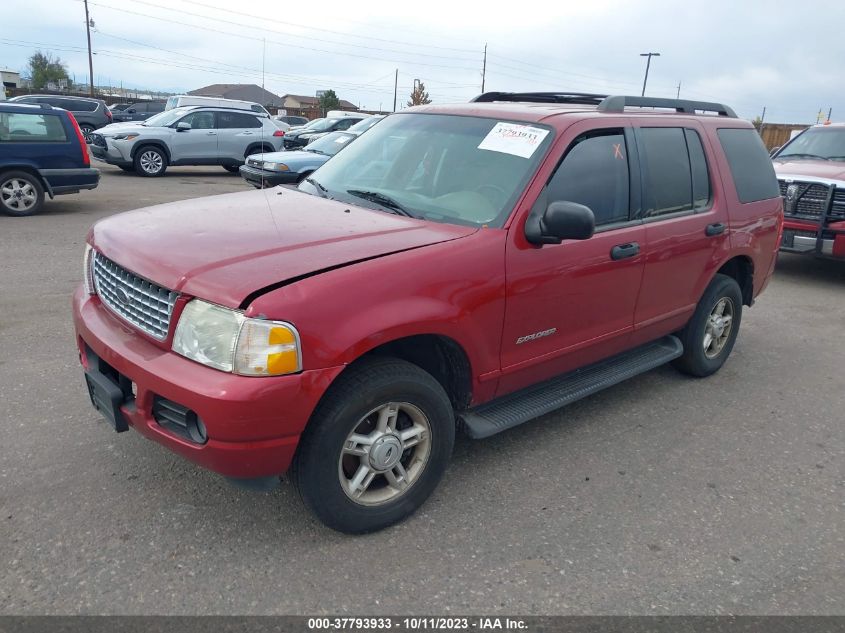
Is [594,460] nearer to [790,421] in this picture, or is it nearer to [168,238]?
[790,421]

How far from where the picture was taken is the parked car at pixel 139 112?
3011 centimetres

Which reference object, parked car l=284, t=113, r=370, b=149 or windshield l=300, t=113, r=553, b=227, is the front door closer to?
windshield l=300, t=113, r=553, b=227

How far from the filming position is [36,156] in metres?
10.3

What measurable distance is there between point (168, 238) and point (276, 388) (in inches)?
38.3

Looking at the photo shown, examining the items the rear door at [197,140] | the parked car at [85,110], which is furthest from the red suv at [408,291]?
the parked car at [85,110]

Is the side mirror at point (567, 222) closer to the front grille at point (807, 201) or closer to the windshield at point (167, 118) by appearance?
the front grille at point (807, 201)

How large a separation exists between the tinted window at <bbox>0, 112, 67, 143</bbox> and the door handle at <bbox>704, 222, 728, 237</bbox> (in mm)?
9611

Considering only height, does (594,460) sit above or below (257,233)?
below

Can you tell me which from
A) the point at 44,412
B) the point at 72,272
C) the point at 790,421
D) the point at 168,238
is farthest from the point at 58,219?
the point at 790,421

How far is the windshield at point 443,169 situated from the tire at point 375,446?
91cm

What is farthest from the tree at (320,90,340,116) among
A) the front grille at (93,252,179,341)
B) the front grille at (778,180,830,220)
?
the front grille at (93,252,179,341)

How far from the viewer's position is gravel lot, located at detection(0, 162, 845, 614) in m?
2.70

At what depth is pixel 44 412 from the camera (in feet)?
13.1

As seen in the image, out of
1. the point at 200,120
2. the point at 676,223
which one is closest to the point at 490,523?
the point at 676,223
